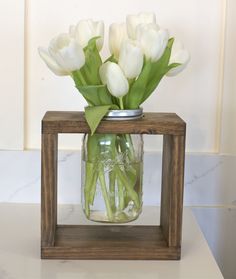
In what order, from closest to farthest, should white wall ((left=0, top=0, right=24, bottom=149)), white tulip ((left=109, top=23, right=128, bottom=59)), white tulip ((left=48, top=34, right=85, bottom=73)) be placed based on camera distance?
white tulip ((left=48, top=34, right=85, bottom=73)) → white tulip ((left=109, top=23, right=128, bottom=59)) → white wall ((left=0, top=0, right=24, bottom=149))

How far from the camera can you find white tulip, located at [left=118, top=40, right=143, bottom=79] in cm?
86

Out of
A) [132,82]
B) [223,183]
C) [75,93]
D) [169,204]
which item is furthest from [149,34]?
[223,183]

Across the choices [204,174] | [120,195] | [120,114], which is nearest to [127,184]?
[120,195]

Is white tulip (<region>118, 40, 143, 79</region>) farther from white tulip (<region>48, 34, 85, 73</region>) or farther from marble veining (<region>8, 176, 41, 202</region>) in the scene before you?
marble veining (<region>8, 176, 41, 202</region>)

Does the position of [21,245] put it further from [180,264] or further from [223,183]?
[223,183]

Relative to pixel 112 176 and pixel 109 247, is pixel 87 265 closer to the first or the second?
pixel 109 247

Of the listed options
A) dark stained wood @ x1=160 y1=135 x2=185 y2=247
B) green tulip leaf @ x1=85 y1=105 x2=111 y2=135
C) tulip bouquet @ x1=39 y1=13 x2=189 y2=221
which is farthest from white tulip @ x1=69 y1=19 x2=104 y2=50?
dark stained wood @ x1=160 y1=135 x2=185 y2=247

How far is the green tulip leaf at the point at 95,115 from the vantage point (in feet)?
2.85

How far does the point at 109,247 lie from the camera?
94cm

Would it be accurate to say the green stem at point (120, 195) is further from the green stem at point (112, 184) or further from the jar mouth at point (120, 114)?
the jar mouth at point (120, 114)

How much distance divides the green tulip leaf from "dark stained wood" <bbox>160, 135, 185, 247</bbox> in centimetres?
12

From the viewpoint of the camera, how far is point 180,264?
0.93 metres

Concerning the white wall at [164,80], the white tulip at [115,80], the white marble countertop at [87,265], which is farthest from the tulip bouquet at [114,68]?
the white wall at [164,80]

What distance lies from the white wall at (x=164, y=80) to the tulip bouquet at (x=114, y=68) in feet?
0.86
